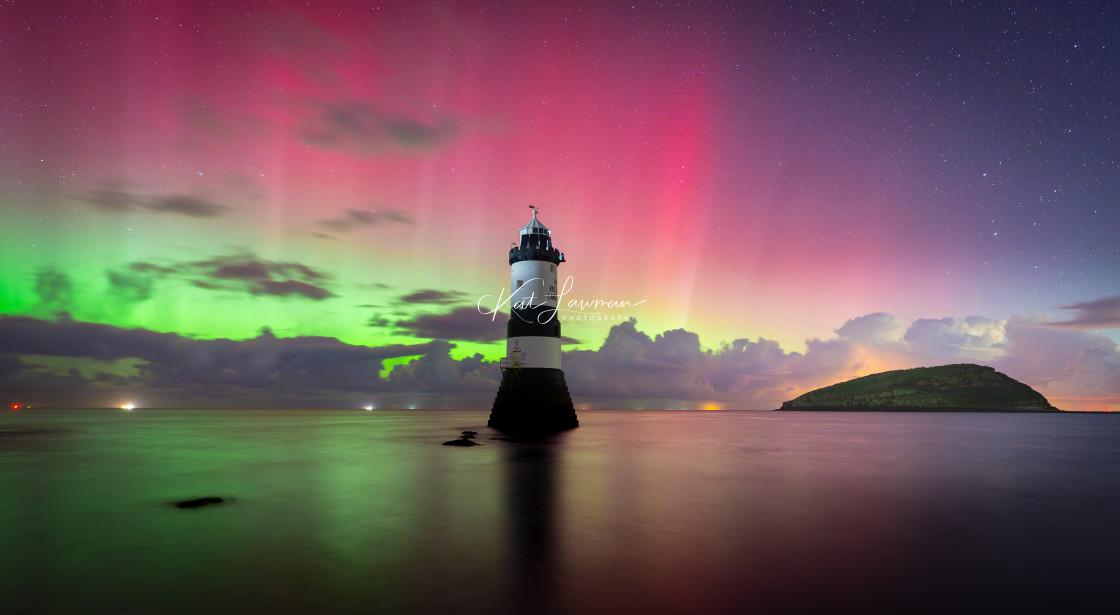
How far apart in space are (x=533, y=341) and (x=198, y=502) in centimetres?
2718

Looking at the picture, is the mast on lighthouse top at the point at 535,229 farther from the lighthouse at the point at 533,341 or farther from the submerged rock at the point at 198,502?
the submerged rock at the point at 198,502

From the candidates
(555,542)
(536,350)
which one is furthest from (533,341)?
(555,542)

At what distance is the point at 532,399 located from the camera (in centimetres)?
Result: 4697

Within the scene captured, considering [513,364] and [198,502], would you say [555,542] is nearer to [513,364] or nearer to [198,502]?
[198,502]

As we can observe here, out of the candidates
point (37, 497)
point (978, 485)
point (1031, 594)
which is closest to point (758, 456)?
point (978, 485)

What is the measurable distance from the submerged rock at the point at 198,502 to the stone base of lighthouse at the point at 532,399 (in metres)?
26.1

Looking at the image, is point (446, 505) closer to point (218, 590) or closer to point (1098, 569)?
point (218, 590)

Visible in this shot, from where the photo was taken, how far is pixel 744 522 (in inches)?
718

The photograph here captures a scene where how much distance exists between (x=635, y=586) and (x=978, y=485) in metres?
22.7

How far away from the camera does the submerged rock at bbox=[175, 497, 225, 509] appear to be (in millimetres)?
20667

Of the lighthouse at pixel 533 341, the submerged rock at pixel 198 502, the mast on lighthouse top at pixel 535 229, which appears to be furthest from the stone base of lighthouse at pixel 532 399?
the submerged rock at pixel 198 502

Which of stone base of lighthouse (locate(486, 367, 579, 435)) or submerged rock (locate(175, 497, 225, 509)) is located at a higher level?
stone base of lighthouse (locate(486, 367, 579, 435))

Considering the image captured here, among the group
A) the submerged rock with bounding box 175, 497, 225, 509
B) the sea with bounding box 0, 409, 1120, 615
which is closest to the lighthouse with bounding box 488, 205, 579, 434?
the sea with bounding box 0, 409, 1120, 615

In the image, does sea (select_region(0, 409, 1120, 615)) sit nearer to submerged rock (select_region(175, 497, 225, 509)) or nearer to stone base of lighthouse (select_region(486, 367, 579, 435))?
submerged rock (select_region(175, 497, 225, 509))
